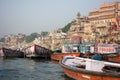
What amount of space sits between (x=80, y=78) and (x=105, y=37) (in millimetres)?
40151

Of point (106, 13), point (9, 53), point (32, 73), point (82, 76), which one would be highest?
point (106, 13)

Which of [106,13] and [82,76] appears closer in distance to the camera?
[82,76]

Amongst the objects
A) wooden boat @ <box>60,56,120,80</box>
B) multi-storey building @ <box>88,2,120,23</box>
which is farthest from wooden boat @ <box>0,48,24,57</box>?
wooden boat @ <box>60,56,120,80</box>

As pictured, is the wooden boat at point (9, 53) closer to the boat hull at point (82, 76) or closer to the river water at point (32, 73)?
the river water at point (32, 73)

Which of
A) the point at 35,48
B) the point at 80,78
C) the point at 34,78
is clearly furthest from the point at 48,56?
the point at 80,78

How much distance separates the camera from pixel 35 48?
48.3 meters

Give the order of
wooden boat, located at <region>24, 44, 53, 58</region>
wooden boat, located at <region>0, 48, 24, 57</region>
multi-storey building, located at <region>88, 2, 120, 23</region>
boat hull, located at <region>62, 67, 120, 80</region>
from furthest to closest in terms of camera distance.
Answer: multi-storey building, located at <region>88, 2, 120, 23</region> < wooden boat, located at <region>0, 48, 24, 57</region> < wooden boat, located at <region>24, 44, 53, 58</region> < boat hull, located at <region>62, 67, 120, 80</region>

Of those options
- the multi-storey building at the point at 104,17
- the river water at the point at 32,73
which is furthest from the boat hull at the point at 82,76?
the multi-storey building at the point at 104,17

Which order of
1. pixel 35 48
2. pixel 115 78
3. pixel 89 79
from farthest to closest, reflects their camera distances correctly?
pixel 35 48 → pixel 89 79 → pixel 115 78

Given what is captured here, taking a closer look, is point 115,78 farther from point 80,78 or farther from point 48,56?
point 48,56

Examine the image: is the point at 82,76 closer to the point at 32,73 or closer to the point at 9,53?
the point at 32,73

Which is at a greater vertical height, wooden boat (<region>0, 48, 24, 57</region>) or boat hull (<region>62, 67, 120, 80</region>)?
wooden boat (<region>0, 48, 24, 57</region>)

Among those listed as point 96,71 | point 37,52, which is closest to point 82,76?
point 96,71

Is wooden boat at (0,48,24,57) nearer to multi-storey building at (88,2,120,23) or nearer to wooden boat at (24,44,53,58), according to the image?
wooden boat at (24,44,53,58)
